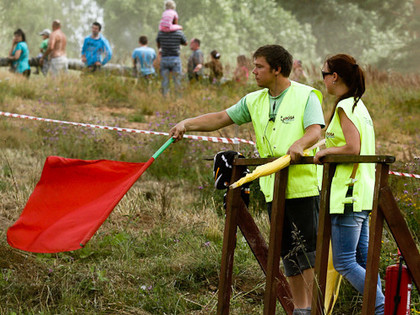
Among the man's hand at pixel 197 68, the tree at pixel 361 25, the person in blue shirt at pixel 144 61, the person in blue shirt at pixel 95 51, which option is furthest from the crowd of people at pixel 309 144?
the tree at pixel 361 25

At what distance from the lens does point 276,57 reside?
14.1 feet

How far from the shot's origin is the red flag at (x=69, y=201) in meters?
4.34

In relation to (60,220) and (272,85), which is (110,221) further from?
(272,85)

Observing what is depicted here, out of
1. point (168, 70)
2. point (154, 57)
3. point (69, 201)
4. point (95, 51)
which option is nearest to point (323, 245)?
point (69, 201)

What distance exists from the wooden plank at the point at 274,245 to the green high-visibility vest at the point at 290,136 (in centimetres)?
24

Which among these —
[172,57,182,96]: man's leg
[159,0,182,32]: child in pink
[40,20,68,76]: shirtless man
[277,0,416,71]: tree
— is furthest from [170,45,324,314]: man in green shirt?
[277,0,416,71]: tree

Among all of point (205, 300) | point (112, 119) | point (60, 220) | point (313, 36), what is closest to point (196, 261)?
point (205, 300)

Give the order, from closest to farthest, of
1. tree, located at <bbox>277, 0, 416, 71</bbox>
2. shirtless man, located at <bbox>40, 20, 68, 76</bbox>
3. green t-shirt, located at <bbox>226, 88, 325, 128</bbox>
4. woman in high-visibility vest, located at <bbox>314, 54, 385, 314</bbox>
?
woman in high-visibility vest, located at <bbox>314, 54, 385, 314</bbox>, green t-shirt, located at <bbox>226, 88, 325, 128</bbox>, shirtless man, located at <bbox>40, 20, 68, 76</bbox>, tree, located at <bbox>277, 0, 416, 71</bbox>

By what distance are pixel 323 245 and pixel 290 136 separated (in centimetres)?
85

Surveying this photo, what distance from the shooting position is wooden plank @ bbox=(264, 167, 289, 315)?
12.6 feet

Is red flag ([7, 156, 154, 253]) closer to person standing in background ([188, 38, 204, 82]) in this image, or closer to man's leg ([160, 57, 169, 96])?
man's leg ([160, 57, 169, 96])

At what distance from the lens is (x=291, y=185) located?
416 cm

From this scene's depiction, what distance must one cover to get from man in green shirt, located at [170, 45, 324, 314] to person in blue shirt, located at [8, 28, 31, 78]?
12168 mm

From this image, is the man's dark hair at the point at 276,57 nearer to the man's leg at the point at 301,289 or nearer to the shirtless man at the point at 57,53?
the man's leg at the point at 301,289
